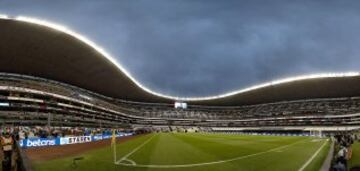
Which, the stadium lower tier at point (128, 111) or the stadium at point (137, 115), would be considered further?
the stadium lower tier at point (128, 111)

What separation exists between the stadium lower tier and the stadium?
320 mm

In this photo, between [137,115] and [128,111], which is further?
[137,115]

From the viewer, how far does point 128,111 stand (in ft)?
463

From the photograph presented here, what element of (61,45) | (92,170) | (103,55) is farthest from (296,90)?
(92,170)

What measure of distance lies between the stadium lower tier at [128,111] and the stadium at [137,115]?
0.32m

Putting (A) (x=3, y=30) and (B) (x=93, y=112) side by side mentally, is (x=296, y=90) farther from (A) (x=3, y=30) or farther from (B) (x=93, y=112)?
(A) (x=3, y=30)

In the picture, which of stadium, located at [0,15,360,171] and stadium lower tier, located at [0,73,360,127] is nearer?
stadium, located at [0,15,360,171]

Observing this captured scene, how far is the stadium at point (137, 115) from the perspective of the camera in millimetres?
19984

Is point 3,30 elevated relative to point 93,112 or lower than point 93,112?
elevated

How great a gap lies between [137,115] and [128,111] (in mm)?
10180

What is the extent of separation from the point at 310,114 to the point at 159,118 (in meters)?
64.8

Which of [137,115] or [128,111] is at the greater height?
[128,111]

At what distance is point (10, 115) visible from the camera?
6406 centimetres

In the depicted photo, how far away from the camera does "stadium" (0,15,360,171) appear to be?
20.0m
